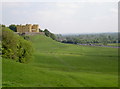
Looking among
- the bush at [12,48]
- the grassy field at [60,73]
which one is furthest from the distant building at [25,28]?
the bush at [12,48]

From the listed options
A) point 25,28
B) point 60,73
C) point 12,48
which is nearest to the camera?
point 60,73

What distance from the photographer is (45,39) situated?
113 meters

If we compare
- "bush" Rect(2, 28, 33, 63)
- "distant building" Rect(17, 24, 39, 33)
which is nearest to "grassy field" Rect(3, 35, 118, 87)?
"bush" Rect(2, 28, 33, 63)

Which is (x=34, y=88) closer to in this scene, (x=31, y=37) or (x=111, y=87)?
(x=111, y=87)

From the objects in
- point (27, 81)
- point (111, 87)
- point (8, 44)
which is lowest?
point (111, 87)

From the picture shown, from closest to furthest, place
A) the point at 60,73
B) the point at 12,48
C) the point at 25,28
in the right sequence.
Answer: the point at 60,73, the point at 12,48, the point at 25,28

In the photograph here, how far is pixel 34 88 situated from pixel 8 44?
23596 millimetres

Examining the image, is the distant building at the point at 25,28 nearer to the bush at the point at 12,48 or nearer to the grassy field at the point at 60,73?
the grassy field at the point at 60,73

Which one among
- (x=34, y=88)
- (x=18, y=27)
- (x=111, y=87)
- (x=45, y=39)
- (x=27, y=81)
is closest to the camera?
(x=34, y=88)

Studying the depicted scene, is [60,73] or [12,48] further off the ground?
[12,48]

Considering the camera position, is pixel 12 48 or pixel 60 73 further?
pixel 12 48

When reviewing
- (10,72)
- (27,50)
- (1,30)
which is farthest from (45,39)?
(10,72)

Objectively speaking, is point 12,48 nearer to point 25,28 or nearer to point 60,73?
point 60,73

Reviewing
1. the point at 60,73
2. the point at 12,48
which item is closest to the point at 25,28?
the point at 12,48
